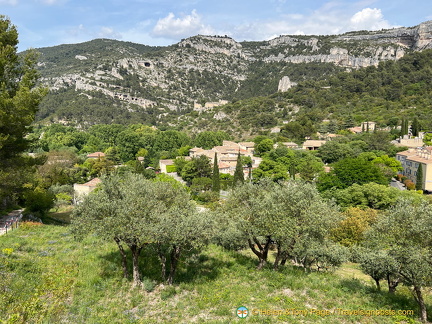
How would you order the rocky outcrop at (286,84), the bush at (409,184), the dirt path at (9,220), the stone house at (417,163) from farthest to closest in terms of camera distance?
the rocky outcrop at (286,84), the bush at (409,184), the stone house at (417,163), the dirt path at (9,220)

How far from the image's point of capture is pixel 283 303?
11.0 m

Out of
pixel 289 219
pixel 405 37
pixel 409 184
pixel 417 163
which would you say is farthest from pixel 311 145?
pixel 405 37

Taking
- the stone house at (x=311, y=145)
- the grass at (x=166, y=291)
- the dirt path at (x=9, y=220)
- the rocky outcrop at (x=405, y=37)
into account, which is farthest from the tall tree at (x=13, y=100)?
the rocky outcrop at (x=405, y=37)

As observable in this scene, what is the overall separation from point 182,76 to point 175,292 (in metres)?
174

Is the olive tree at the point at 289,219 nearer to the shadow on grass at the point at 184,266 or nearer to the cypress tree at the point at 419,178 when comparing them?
the shadow on grass at the point at 184,266

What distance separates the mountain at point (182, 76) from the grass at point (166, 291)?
108 m

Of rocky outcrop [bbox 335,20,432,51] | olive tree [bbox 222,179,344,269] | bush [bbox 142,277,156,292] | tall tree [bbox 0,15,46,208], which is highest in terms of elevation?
rocky outcrop [bbox 335,20,432,51]

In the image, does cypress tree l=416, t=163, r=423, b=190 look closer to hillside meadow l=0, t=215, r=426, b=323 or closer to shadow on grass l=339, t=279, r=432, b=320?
hillside meadow l=0, t=215, r=426, b=323

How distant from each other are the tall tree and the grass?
523 centimetres

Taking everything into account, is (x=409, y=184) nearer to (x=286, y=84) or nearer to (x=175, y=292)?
(x=175, y=292)

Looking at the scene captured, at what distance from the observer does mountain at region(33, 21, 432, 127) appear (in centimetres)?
13075

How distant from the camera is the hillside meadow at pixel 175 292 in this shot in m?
10.0

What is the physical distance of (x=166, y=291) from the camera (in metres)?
12.0

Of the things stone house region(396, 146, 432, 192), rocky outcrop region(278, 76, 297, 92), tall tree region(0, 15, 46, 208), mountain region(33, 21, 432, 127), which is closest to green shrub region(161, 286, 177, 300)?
tall tree region(0, 15, 46, 208)
